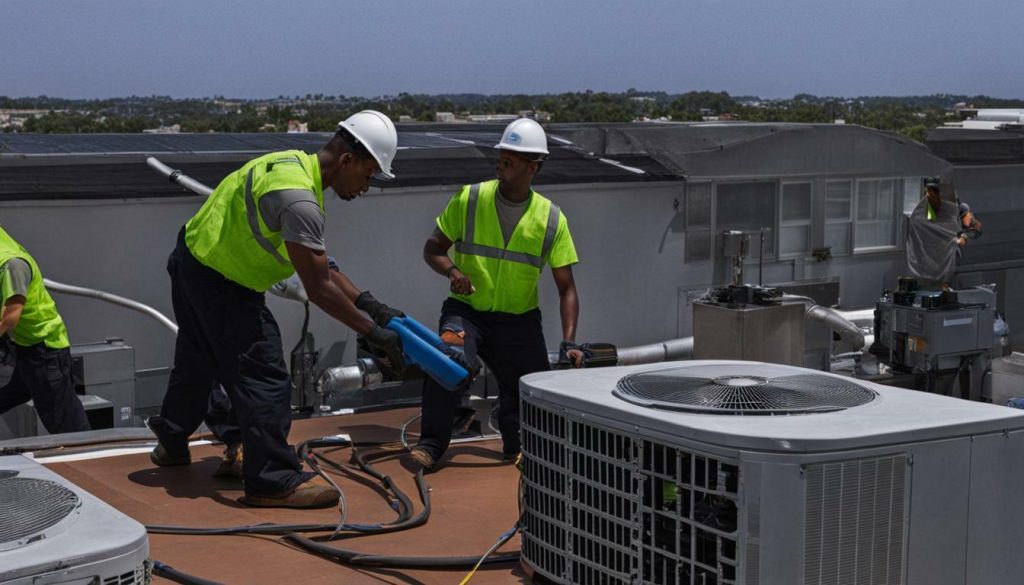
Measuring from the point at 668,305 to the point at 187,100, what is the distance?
115 meters

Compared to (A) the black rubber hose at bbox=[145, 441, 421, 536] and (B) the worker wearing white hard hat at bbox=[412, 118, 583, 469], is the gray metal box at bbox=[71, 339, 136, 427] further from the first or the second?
(A) the black rubber hose at bbox=[145, 441, 421, 536]

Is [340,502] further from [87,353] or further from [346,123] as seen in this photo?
[87,353]

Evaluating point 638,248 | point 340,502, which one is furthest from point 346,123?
point 638,248

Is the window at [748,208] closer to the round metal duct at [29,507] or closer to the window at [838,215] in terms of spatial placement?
the window at [838,215]

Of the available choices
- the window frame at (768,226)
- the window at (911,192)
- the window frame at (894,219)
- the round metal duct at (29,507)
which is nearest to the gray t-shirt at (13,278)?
the round metal duct at (29,507)

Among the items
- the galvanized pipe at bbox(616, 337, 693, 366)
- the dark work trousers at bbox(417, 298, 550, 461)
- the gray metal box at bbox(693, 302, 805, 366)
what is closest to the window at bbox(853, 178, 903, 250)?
the galvanized pipe at bbox(616, 337, 693, 366)

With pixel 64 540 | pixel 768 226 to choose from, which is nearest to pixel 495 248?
pixel 64 540

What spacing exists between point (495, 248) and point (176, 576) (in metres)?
2.96

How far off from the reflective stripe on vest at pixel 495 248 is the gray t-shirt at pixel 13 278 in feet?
8.36

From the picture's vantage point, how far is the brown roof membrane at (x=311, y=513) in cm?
508

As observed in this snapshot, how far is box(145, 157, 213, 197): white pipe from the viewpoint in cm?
1082

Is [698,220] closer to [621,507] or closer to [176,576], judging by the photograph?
[176,576]

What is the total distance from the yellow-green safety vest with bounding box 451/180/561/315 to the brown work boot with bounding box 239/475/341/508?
5.27 feet

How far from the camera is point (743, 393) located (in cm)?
423
